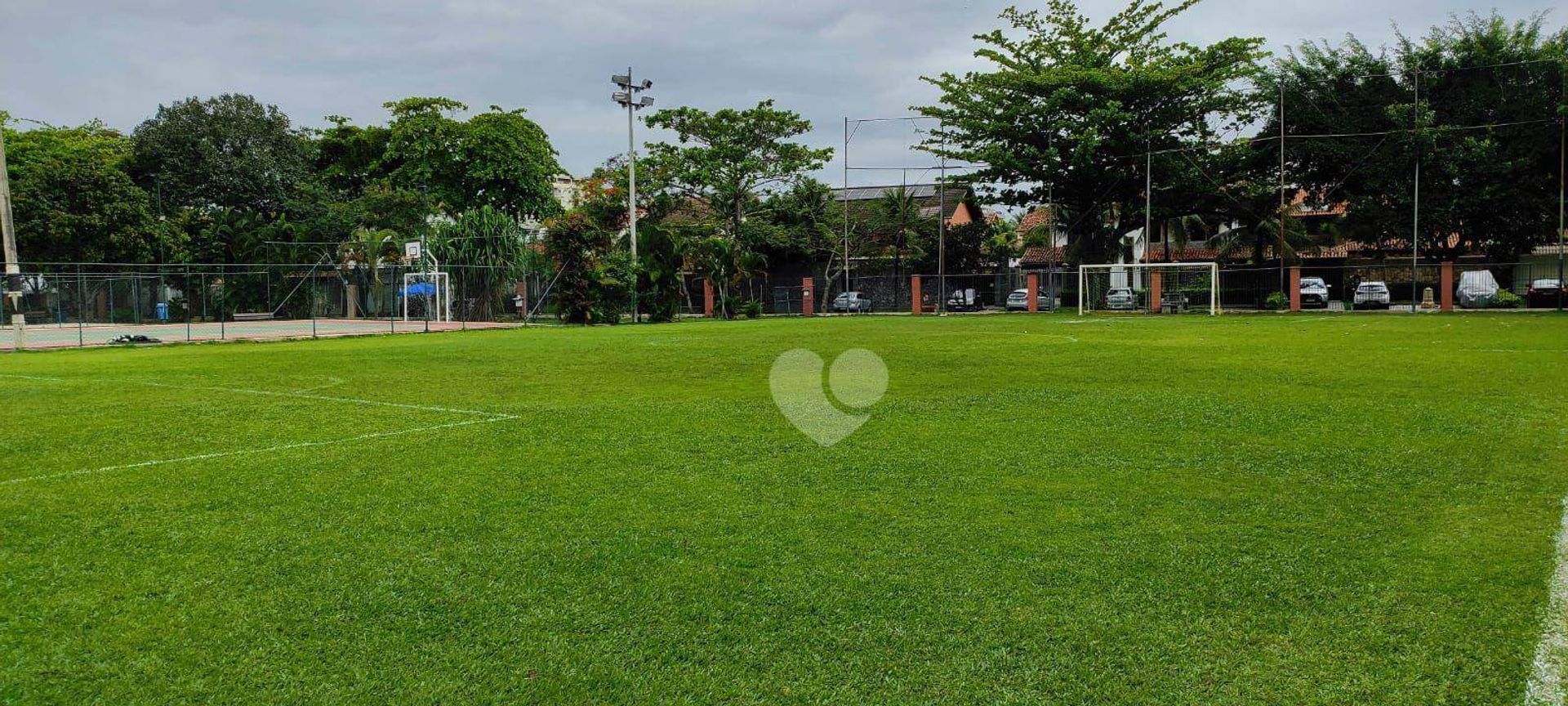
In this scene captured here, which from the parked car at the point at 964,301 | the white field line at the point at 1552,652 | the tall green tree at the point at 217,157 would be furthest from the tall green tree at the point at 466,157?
the white field line at the point at 1552,652

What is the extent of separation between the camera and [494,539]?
14.6 feet

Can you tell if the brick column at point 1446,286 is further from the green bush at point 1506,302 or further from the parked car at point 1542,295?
the parked car at point 1542,295

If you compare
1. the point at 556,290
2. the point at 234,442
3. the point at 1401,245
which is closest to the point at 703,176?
the point at 556,290

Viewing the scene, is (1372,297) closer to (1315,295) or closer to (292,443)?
(1315,295)

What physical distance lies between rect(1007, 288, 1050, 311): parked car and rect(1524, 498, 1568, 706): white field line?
39.1 m

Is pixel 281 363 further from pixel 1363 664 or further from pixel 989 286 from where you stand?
pixel 989 286

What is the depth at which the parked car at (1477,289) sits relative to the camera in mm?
35344

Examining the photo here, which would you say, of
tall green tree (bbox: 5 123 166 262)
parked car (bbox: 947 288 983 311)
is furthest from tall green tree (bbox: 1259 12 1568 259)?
tall green tree (bbox: 5 123 166 262)

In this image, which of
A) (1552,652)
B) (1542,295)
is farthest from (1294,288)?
(1552,652)

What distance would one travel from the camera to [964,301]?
4581 cm

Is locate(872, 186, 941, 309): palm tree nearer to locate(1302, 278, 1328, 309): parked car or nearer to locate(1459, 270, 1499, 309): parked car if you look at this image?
locate(1302, 278, 1328, 309): parked car

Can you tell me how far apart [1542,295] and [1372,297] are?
16.6ft

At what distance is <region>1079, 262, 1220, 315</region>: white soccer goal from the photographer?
37.2 meters

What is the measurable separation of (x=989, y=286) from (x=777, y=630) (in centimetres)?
4567
